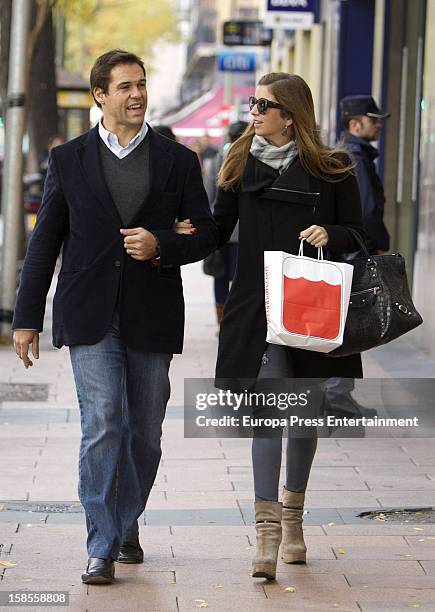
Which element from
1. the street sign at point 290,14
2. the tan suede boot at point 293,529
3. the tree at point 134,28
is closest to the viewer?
the tan suede boot at point 293,529

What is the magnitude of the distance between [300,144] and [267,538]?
4.80 feet

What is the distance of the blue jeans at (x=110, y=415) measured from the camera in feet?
18.1

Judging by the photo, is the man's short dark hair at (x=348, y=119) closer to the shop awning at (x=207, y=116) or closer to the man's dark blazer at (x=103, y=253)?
the man's dark blazer at (x=103, y=253)

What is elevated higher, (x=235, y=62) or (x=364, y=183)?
(x=364, y=183)

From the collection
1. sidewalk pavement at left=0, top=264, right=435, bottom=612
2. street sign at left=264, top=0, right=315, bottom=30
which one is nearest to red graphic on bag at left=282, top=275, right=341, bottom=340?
sidewalk pavement at left=0, top=264, right=435, bottom=612

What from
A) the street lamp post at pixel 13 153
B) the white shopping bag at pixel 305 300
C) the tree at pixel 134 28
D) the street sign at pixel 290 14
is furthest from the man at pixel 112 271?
the tree at pixel 134 28

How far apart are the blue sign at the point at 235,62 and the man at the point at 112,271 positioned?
26.0m

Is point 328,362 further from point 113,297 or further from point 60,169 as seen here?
point 60,169

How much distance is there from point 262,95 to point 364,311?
893 millimetres

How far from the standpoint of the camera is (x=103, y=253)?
5.51 m

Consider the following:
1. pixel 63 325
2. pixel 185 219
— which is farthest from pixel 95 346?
pixel 185 219

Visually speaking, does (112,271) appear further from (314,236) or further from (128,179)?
(314,236)

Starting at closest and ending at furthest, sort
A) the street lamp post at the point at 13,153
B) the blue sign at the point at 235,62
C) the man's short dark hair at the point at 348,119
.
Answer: the man's short dark hair at the point at 348,119
the street lamp post at the point at 13,153
the blue sign at the point at 235,62

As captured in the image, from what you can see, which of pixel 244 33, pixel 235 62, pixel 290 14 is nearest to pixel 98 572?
pixel 290 14
